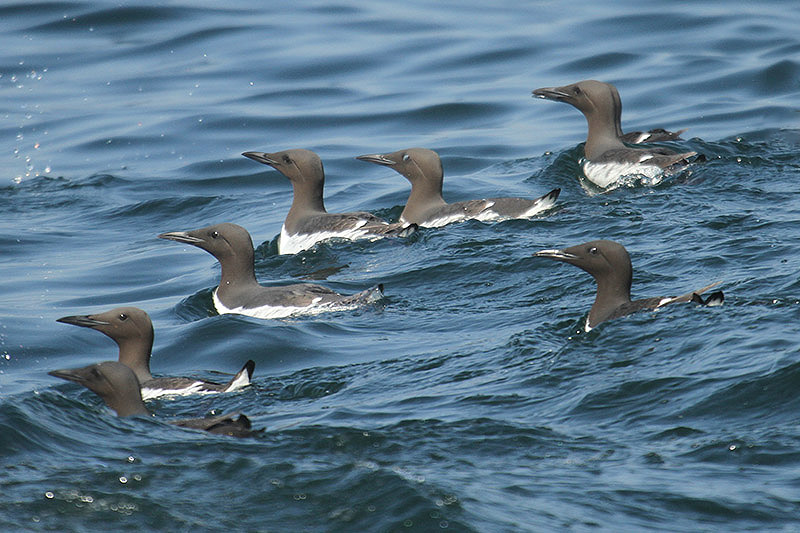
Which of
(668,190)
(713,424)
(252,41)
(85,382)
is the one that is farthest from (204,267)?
(252,41)

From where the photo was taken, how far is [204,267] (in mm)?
13906

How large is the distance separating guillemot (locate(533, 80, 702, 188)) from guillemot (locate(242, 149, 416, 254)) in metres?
2.69

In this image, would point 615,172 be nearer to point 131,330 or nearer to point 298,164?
point 298,164

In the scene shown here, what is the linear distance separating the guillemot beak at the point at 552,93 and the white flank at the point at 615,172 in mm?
836

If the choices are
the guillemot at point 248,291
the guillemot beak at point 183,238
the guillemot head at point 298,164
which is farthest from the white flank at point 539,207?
the guillemot beak at point 183,238

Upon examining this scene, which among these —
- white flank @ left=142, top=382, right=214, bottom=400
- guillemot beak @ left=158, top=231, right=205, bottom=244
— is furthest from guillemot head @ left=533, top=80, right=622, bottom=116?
white flank @ left=142, top=382, right=214, bottom=400

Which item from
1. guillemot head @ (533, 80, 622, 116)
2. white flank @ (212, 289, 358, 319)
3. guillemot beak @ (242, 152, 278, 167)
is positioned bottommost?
white flank @ (212, 289, 358, 319)

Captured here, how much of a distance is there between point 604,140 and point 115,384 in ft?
29.8

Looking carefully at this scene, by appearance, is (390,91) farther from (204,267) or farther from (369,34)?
(204,267)

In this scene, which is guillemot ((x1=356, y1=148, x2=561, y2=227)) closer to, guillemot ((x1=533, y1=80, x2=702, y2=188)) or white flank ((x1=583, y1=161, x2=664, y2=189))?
white flank ((x1=583, y1=161, x2=664, y2=189))

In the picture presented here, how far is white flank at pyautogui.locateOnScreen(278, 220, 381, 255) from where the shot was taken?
12898 mm

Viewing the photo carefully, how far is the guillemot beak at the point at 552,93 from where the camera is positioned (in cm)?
1536

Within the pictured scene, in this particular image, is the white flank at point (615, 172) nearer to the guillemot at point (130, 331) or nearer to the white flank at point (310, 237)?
the white flank at point (310, 237)

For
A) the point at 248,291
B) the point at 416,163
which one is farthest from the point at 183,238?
the point at 416,163
